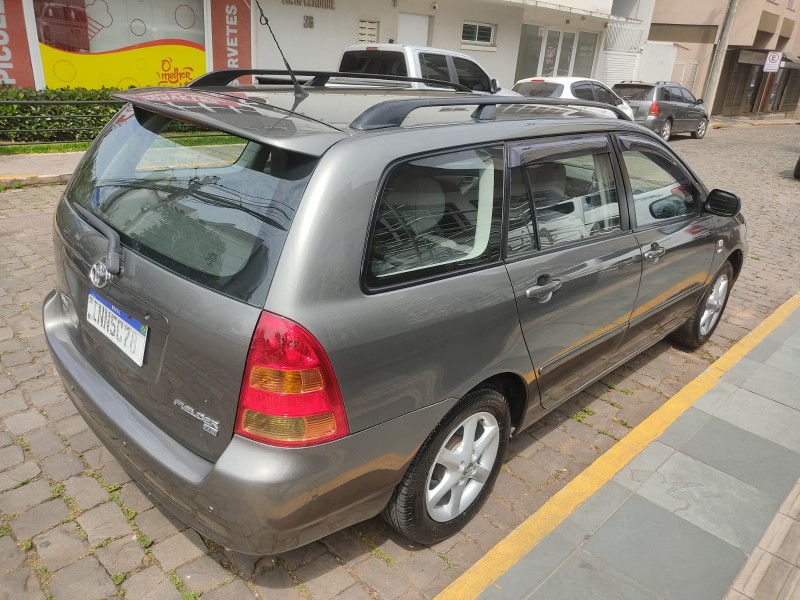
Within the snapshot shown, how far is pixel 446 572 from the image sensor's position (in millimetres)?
2520

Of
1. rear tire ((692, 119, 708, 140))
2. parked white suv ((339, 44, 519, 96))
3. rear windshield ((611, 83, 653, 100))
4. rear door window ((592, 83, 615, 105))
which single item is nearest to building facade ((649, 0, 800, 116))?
rear tire ((692, 119, 708, 140))

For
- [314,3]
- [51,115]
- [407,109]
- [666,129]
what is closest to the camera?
[407,109]

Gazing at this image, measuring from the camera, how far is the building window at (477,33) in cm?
1762

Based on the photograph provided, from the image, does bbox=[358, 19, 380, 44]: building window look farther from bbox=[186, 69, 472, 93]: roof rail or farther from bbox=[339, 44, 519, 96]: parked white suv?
bbox=[186, 69, 472, 93]: roof rail

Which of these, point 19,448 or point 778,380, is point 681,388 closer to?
point 778,380

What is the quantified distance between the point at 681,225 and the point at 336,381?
2814 mm

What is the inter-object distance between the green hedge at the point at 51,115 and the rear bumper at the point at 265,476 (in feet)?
25.7

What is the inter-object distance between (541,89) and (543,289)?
1228 centimetres

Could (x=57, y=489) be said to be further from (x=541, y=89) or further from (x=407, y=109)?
(x=541, y=89)

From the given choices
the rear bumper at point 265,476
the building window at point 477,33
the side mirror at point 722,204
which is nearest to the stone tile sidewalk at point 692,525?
the rear bumper at point 265,476

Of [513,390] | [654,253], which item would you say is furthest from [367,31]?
[513,390]

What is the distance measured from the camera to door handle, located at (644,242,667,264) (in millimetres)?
3432

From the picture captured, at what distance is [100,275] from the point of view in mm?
2309

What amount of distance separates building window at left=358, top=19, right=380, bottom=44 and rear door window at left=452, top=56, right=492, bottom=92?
4.41 m
